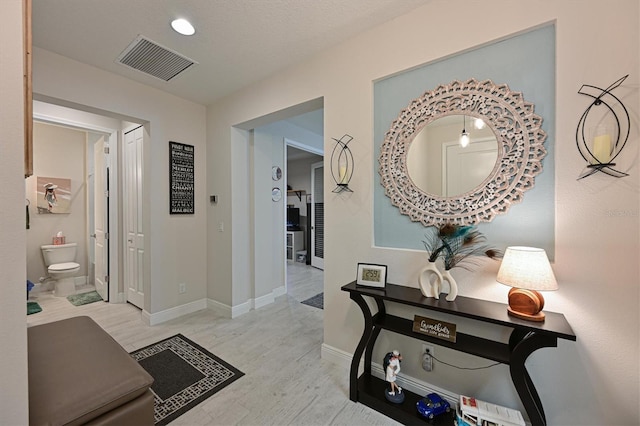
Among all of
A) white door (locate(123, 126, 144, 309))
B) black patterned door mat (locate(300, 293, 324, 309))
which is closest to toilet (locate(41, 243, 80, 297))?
white door (locate(123, 126, 144, 309))

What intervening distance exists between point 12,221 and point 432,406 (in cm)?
211

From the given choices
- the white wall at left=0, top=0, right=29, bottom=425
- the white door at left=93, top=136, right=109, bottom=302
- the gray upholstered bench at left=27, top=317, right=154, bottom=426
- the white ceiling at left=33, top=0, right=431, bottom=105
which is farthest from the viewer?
the white door at left=93, top=136, right=109, bottom=302

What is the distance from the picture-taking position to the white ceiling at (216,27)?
1768mm

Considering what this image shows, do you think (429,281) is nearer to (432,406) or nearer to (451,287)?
(451,287)

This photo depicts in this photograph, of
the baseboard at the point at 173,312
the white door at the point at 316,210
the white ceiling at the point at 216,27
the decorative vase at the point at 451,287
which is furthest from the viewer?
the white door at the point at 316,210

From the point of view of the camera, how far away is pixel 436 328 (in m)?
1.54

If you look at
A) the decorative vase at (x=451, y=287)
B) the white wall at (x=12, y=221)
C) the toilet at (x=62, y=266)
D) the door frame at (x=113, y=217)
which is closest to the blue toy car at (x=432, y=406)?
the decorative vase at (x=451, y=287)

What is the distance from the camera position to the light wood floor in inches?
65.1

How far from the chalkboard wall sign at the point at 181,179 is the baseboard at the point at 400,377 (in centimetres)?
229

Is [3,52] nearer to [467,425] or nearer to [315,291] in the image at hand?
[467,425]

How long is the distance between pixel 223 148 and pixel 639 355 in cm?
360

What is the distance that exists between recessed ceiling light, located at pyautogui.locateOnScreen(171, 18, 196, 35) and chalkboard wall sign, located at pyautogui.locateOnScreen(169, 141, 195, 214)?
4.59 feet

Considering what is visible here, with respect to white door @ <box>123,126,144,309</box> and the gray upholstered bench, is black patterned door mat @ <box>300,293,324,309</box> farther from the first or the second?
the gray upholstered bench

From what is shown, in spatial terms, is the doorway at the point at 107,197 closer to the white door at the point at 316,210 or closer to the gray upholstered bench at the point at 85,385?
the gray upholstered bench at the point at 85,385
